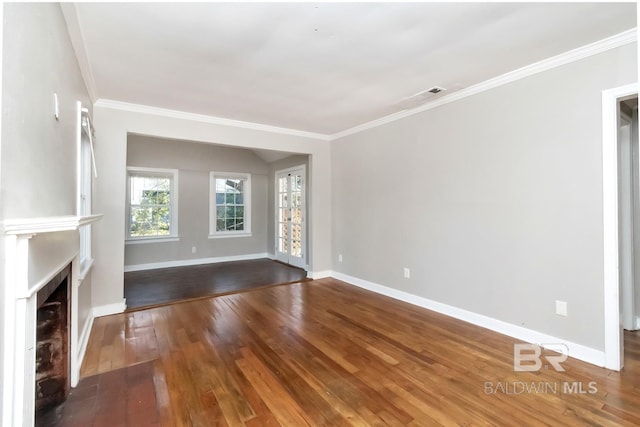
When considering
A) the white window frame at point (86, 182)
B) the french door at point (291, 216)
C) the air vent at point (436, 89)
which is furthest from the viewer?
the french door at point (291, 216)

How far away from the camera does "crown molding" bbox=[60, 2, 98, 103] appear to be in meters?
1.79

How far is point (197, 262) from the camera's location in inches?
249

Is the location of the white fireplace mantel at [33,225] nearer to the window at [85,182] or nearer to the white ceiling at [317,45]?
the white ceiling at [317,45]

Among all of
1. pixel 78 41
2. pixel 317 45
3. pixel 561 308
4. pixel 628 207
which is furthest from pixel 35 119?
pixel 628 207

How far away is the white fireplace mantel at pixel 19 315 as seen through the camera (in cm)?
95

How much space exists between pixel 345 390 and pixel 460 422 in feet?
2.28

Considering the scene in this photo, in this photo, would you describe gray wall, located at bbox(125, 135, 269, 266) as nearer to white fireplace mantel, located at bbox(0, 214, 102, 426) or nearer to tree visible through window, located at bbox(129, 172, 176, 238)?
tree visible through window, located at bbox(129, 172, 176, 238)

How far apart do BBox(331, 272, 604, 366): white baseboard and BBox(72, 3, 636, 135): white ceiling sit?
238 cm

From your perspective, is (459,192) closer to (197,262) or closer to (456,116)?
(456,116)

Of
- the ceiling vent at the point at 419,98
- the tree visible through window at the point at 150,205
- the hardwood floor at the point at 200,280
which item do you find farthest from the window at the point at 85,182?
the ceiling vent at the point at 419,98

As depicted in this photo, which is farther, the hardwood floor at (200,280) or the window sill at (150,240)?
the window sill at (150,240)

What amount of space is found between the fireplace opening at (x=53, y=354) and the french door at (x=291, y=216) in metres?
4.12

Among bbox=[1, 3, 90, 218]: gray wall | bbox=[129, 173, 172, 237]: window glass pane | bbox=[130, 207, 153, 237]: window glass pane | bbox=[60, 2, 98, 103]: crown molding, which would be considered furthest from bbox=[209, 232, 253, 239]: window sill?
bbox=[1, 3, 90, 218]: gray wall

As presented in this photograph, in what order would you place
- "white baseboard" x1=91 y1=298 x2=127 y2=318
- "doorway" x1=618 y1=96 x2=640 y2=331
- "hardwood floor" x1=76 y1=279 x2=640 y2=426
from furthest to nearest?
"white baseboard" x1=91 y1=298 x2=127 y2=318 → "doorway" x1=618 y1=96 x2=640 y2=331 → "hardwood floor" x1=76 y1=279 x2=640 y2=426
